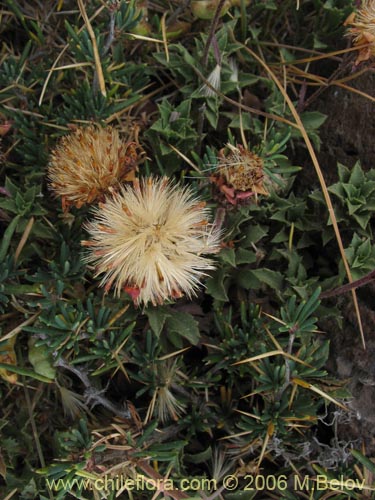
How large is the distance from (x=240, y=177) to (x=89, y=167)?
0.51 m

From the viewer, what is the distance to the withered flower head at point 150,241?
1.62 m

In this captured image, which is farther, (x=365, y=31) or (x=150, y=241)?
(x=365, y=31)

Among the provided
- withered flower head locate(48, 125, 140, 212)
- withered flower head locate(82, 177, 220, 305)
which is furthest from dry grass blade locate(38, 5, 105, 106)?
withered flower head locate(82, 177, 220, 305)

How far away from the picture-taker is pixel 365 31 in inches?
79.1

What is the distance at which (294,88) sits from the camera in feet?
7.90

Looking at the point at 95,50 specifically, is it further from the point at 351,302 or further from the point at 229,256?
the point at 351,302

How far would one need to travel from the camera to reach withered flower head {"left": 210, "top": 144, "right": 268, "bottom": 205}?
170 cm

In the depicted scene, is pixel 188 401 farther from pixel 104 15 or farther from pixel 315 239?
pixel 104 15

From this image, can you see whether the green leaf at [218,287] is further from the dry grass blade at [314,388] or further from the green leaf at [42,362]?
the green leaf at [42,362]

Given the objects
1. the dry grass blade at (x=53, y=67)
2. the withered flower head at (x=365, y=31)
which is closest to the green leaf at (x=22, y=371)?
Result: the dry grass blade at (x=53, y=67)

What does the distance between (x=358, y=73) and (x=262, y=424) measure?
A: 55.0 inches

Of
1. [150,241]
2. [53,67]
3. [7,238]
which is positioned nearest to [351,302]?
[150,241]

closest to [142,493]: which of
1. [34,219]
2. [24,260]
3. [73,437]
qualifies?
[73,437]

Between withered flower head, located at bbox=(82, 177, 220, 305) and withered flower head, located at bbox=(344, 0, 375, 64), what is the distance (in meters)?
0.92
